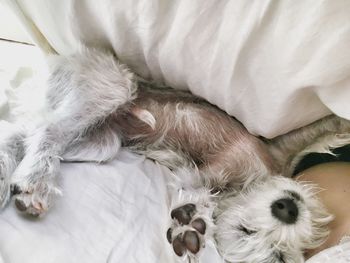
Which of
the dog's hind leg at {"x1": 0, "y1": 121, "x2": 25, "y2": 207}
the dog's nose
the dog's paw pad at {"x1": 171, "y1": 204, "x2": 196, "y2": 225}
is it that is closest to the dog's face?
the dog's nose

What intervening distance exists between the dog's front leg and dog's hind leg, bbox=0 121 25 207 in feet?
1.17

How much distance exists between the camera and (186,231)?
99 centimetres

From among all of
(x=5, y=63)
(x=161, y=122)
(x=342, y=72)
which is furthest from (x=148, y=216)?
(x=5, y=63)

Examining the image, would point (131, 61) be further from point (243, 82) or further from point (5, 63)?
point (5, 63)

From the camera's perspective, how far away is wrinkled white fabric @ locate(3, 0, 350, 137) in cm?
89

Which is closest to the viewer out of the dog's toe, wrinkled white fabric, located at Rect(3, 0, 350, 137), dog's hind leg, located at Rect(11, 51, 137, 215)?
wrinkled white fabric, located at Rect(3, 0, 350, 137)

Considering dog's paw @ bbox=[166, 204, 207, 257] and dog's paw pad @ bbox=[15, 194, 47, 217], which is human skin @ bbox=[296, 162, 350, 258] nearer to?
dog's paw @ bbox=[166, 204, 207, 257]

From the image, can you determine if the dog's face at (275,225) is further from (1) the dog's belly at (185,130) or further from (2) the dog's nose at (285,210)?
(1) the dog's belly at (185,130)

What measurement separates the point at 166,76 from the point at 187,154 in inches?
8.5

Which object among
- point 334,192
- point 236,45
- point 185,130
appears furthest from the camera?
point 185,130

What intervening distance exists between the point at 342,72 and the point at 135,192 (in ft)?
1.66

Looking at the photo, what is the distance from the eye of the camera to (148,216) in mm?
1030

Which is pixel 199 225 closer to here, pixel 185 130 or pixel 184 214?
pixel 184 214

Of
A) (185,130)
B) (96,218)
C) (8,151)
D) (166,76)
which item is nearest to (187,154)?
(185,130)
